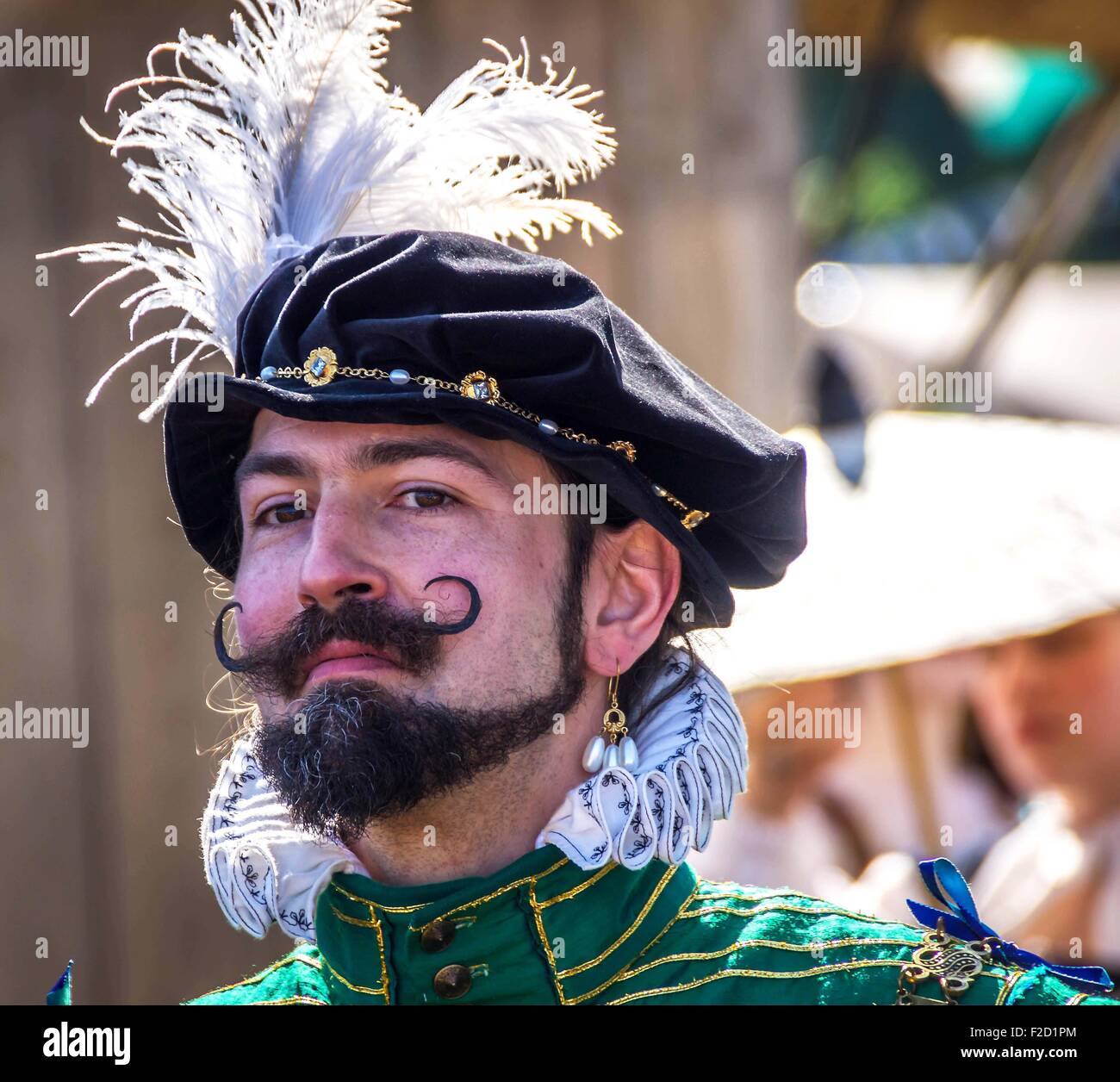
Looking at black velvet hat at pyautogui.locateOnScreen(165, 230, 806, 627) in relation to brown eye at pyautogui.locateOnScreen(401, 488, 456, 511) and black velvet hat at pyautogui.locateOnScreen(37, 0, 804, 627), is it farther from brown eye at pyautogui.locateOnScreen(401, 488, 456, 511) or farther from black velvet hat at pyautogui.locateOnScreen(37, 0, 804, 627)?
brown eye at pyautogui.locateOnScreen(401, 488, 456, 511)

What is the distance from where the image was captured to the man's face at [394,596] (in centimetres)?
230

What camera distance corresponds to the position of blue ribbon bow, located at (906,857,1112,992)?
7.57 feet

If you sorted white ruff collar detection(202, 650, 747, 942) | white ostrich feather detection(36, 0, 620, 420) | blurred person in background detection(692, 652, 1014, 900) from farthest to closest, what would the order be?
blurred person in background detection(692, 652, 1014, 900), white ostrich feather detection(36, 0, 620, 420), white ruff collar detection(202, 650, 747, 942)

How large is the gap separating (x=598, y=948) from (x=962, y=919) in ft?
1.93

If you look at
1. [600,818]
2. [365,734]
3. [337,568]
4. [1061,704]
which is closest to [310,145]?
[337,568]

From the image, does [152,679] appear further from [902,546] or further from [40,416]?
[902,546]

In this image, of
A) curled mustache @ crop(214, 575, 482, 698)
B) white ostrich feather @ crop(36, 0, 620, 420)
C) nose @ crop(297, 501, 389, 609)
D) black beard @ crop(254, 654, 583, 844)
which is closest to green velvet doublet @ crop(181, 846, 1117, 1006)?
black beard @ crop(254, 654, 583, 844)

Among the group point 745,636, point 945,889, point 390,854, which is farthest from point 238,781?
point 745,636

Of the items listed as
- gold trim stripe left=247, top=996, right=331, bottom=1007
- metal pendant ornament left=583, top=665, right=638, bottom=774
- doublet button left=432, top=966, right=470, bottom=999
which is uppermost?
metal pendant ornament left=583, top=665, right=638, bottom=774

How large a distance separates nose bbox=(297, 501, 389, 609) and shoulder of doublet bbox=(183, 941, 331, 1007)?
2.26 ft

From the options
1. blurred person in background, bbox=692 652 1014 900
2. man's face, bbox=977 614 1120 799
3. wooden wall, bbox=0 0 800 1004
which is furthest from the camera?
blurred person in background, bbox=692 652 1014 900

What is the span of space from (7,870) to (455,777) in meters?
2.76

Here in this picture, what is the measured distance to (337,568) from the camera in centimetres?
230

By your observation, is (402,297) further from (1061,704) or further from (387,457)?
(1061,704)
